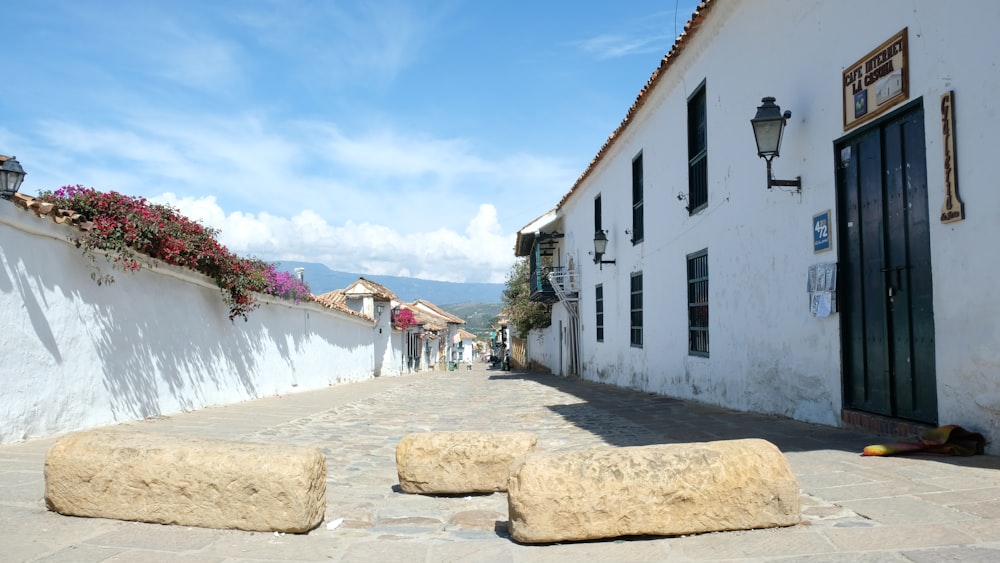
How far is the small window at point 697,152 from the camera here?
1055 centimetres

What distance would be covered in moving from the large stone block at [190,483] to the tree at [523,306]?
23711mm

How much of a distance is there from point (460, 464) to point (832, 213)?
4.38 m

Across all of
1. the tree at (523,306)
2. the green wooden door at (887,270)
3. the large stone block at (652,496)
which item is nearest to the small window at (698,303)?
the green wooden door at (887,270)

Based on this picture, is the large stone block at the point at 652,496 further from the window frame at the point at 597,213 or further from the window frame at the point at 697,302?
the window frame at the point at 597,213

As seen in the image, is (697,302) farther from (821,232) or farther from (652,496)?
(652,496)

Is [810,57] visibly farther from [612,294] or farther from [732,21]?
[612,294]

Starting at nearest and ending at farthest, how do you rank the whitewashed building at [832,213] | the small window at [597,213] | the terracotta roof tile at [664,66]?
1. the whitewashed building at [832,213]
2. the terracotta roof tile at [664,66]
3. the small window at [597,213]

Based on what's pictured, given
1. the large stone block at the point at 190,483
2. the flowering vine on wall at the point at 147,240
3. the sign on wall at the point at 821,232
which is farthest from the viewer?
the flowering vine on wall at the point at 147,240

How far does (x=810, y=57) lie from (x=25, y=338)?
8079 mm

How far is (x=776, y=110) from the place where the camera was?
7246 millimetres

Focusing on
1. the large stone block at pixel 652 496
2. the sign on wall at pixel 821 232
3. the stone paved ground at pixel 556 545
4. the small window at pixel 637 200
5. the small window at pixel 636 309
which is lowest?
the stone paved ground at pixel 556 545

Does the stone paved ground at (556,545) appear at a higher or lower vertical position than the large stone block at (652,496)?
lower

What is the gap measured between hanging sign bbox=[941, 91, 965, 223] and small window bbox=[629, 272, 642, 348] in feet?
30.2

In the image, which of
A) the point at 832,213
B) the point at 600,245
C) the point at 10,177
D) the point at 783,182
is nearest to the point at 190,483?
the point at 10,177
